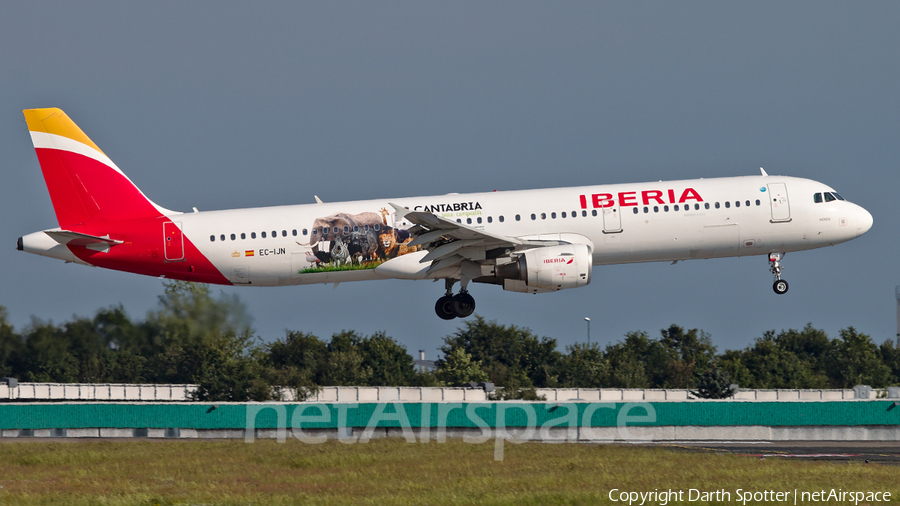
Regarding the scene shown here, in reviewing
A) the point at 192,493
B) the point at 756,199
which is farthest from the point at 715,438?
the point at 192,493

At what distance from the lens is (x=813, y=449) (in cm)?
4684

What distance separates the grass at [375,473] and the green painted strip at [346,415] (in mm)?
6265

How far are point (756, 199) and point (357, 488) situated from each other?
61.6ft

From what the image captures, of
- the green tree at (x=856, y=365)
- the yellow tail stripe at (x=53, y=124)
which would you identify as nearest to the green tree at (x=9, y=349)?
the yellow tail stripe at (x=53, y=124)

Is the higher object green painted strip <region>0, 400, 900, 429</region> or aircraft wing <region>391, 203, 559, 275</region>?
aircraft wing <region>391, 203, 559, 275</region>

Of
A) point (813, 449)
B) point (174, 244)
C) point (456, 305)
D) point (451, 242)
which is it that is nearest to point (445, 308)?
point (456, 305)

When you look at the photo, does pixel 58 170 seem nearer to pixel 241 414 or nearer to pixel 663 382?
pixel 241 414

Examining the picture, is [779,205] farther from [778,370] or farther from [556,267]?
[778,370]

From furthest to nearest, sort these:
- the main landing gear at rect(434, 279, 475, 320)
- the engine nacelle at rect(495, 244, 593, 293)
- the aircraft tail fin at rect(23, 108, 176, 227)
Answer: the main landing gear at rect(434, 279, 475, 320) < the aircraft tail fin at rect(23, 108, 176, 227) < the engine nacelle at rect(495, 244, 593, 293)

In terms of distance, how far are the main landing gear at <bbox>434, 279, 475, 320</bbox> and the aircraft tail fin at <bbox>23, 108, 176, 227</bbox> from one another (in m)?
10.8

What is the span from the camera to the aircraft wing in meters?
36.7

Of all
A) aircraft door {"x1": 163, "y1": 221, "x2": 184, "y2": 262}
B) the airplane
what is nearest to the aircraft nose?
the airplane

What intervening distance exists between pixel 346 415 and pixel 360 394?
1621cm

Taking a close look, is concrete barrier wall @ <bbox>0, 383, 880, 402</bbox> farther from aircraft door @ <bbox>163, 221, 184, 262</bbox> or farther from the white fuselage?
the white fuselage
